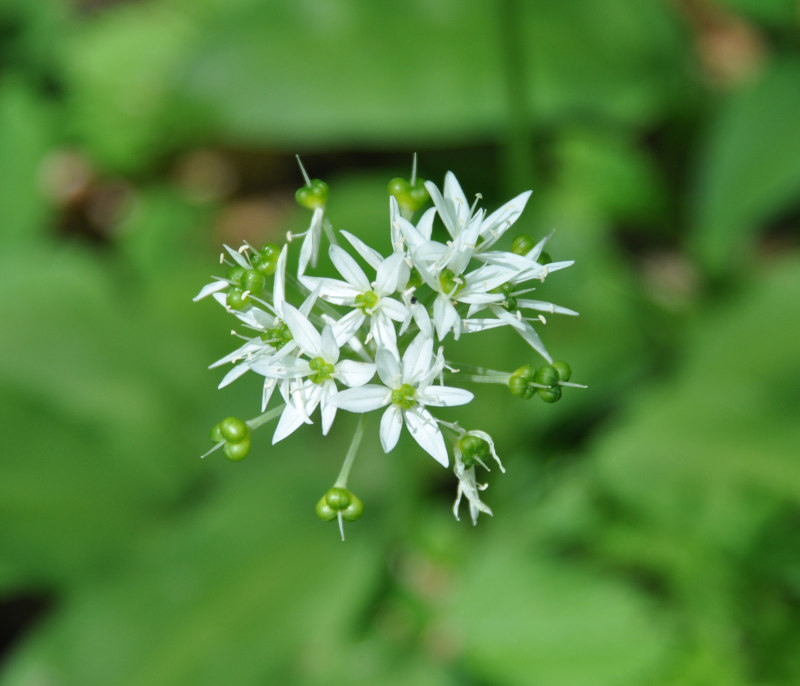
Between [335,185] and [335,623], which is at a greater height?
[335,185]

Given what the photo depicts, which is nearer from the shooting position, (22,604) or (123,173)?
(22,604)

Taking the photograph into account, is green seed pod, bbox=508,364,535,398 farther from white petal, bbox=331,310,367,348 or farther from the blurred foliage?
the blurred foliage

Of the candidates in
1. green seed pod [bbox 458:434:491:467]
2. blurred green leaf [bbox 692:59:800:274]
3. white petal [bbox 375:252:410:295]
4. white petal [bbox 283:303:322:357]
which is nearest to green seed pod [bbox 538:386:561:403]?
green seed pod [bbox 458:434:491:467]

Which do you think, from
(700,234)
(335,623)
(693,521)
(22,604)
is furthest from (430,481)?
(22,604)

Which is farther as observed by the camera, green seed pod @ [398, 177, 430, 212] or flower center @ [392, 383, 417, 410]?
green seed pod @ [398, 177, 430, 212]

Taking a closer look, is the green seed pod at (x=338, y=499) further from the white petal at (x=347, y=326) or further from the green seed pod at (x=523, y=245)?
the green seed pod at (x=523, y=245)

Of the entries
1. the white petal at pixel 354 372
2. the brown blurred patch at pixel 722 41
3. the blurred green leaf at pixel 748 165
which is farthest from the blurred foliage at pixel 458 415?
the white petal at pixel 354 372

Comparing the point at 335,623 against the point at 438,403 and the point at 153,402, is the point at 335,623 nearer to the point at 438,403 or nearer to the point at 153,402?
the point at 153,402

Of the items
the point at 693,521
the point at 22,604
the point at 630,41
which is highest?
the point at 630,41
